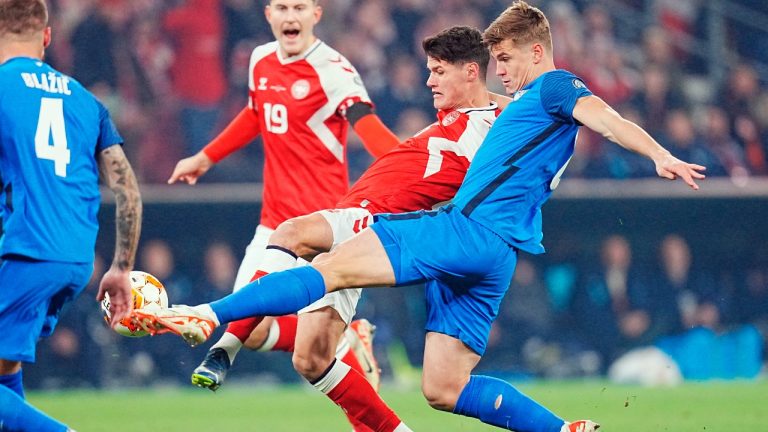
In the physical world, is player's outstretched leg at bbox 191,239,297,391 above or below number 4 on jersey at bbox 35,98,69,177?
below

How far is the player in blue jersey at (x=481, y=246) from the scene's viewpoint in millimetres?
5496

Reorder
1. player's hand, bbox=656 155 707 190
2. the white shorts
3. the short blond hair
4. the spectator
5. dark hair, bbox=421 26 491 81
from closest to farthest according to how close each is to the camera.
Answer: player's hand, bbox=656 155 707 190
the short blond hair
the white shorts
dark hair, bbox=421 26 491 81
the spectator

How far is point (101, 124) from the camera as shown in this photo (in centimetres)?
550

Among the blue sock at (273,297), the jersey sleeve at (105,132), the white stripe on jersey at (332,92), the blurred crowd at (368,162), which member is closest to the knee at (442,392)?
the blue sock at (273,297)

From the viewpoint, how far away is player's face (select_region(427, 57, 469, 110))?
265 inches

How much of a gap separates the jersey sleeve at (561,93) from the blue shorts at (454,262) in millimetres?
669

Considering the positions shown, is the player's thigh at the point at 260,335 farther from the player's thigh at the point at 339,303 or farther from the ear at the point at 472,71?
the ear at the point at 472,71

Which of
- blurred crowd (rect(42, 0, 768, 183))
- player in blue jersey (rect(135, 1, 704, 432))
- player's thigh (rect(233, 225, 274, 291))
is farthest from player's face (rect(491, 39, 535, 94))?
blurred crowd (rect(42, 0, 768, 183))

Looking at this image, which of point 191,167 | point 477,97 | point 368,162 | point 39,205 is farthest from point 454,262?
point 368,162

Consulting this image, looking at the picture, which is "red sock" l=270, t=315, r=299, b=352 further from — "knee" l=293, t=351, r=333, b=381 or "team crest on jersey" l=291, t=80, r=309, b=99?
"team crest on jersey" l=291, t=80, r=309, b=99

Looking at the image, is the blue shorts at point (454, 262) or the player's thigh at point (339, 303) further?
the player's thigh at point (339, 303)

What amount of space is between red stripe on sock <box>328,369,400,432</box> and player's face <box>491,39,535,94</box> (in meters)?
1.88

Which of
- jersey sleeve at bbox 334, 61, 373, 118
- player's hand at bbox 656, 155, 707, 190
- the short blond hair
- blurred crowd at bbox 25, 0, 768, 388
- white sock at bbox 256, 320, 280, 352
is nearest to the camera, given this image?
player's hand at bbox 656, 155, 707, 190

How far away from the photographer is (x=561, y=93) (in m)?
5.63
